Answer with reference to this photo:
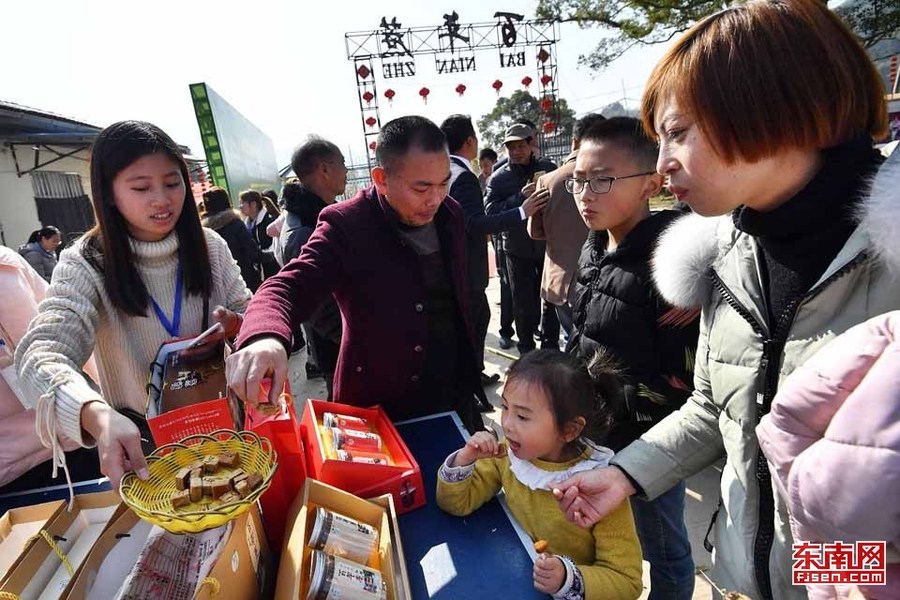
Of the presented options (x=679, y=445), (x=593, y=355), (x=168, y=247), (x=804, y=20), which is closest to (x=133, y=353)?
(x=168, y=247)

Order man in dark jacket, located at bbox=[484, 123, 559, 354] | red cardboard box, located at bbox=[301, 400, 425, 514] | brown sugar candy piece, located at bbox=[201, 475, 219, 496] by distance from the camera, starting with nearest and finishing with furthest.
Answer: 1. brown sugar candy piece, located at bbox=[201, 475, 219, 496]
2. red cardboard box, located at bbox=[301, 400, 425, 514]
3. man in dark jacket, located at bbox=[484, 123, 559, 354]

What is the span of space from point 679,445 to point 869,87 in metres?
0.81

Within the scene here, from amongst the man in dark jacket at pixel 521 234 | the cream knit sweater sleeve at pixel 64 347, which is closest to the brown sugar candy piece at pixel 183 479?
the cream knit sweater sleeve at pixel 64 347

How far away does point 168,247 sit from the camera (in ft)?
5.61

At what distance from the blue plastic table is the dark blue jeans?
2.05 feet

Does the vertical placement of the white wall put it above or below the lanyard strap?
above

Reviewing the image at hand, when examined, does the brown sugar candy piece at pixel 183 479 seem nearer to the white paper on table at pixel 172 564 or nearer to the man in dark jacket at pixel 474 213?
the white paper on table at pixel 172 564

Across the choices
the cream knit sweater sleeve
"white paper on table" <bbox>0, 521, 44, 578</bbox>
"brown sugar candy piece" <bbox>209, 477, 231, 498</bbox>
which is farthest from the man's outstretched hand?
"white paper on table" <bbox>0, 521, 44, 578</bbox>

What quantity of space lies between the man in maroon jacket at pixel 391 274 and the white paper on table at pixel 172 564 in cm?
72

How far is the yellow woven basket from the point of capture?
776mm

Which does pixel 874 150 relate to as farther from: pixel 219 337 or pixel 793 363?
pixel 219 337

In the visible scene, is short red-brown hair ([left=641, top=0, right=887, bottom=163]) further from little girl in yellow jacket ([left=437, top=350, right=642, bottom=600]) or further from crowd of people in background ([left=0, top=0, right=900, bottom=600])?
little girl in yellow jacket ([left=437, top=350, right=642, bottom=600])

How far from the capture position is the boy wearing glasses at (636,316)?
1490 millimetres

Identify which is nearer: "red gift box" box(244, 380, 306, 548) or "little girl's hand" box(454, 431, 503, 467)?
"red gift box" box(244, 380, 306, 548)
